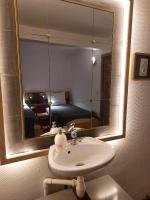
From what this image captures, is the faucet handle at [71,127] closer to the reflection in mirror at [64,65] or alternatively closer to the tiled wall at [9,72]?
the reflection in mirror at [64,65]

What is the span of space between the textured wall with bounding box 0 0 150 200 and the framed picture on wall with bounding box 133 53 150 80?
0.06 m

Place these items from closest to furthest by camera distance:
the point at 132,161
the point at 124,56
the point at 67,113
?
the point at 67,113 → the point at 124,56 → the point at 132,161

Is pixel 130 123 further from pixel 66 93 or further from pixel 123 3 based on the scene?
pixel 123 3

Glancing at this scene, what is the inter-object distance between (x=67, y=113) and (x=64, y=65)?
14.5 inches

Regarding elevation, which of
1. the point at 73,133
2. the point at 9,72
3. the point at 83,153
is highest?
the point at 9,72

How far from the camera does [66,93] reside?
120 cm

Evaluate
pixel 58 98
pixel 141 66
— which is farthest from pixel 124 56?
pixel 58 98

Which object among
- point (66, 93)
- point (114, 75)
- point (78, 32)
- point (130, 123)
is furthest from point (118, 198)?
point (78, 32)

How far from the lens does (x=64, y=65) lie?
3.80 ft

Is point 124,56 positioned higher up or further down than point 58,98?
higher up

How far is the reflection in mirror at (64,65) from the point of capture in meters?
1.02

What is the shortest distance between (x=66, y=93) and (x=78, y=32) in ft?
1.53

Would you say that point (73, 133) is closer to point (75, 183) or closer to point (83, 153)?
point (83, 153)

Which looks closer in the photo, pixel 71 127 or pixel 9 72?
pixel 9 72
